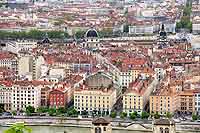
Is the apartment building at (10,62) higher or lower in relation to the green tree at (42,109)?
higher

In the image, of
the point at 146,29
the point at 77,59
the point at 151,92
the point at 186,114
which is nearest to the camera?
the point at 186,114

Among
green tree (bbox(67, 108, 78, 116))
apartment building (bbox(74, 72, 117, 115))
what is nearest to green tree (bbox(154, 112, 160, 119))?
apartment building (bbox(74, 72, 117, 115))

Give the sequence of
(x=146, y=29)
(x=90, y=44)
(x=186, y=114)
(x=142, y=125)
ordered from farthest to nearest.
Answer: (x=146, y=29) < (x=90, y=44) < (x=186, y=114) < (x=142, y=125)

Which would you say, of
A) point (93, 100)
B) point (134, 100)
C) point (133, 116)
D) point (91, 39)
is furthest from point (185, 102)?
point (91, 39)

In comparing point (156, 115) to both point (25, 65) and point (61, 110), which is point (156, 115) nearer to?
point (61, 110)

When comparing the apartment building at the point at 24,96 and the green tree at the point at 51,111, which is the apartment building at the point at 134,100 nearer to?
the green tree at the point at 51,111

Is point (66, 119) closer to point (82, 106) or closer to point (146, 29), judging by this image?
point (82, 106)

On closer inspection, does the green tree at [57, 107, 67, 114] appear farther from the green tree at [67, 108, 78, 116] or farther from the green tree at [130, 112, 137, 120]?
the green tree at [130, 112, 137, 120]

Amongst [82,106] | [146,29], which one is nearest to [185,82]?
[82,106]

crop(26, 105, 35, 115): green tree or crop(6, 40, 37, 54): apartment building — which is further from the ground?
crop(26, 105, 35, 115): green tree

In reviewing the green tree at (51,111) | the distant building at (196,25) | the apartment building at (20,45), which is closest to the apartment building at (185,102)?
the green tree at (51,111)

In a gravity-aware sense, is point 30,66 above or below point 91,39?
above
